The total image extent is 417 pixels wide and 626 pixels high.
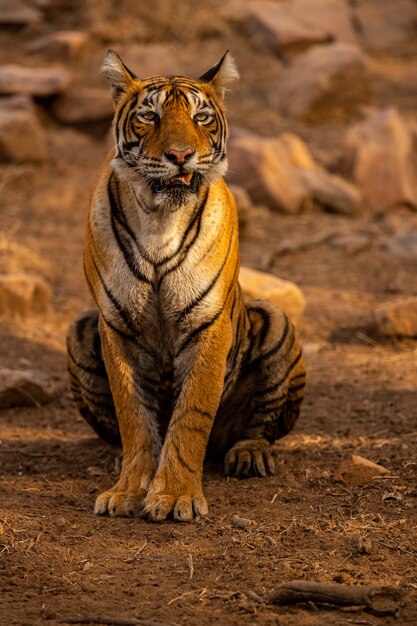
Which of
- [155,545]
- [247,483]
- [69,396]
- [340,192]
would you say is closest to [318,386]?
[69,396]

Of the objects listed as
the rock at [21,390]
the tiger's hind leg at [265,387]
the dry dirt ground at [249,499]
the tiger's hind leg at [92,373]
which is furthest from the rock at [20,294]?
the tiger's hind leg at [265,387]

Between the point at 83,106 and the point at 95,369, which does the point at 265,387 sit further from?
the point at 83,106

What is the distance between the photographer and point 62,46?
1459 cm

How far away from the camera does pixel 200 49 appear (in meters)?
15.7

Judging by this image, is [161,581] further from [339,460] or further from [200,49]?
[200,49]

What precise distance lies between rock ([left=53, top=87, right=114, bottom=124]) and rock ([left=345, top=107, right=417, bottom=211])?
277 centimetres

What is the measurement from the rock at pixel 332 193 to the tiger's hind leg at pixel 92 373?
6134mm

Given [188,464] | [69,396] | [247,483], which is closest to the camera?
[188,464]

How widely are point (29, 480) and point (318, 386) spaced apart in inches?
96.7

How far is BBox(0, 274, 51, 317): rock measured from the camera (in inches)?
332

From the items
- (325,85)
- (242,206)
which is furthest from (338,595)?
(325,85)

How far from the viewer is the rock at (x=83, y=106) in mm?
12828

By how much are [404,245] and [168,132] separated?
5855mm

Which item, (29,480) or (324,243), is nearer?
(29,480)
